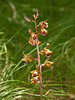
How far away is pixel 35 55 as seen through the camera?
2025 mm

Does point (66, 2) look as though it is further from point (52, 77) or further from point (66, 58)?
point (52, 77)

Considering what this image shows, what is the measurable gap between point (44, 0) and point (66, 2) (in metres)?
0.66

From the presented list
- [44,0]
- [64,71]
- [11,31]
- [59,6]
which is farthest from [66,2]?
[64,71]

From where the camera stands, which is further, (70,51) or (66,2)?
(66,2)

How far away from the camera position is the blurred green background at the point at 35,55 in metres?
1.71

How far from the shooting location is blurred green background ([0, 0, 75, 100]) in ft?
5.63

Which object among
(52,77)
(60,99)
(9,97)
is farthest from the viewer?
(52,77)

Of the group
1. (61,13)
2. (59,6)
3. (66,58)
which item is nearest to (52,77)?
(66,58)

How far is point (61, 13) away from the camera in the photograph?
503 cm

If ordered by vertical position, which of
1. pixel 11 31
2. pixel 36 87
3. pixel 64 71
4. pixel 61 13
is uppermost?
A: pixel 61 13

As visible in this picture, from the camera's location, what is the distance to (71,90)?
2129 millimetres

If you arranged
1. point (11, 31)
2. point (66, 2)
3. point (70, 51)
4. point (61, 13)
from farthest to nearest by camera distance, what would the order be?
point (66, 2)
point (61, 13)
point (11, 31)
point (70, 51)

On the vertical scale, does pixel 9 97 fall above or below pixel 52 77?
below

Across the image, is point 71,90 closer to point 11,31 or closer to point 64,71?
point 64,71
